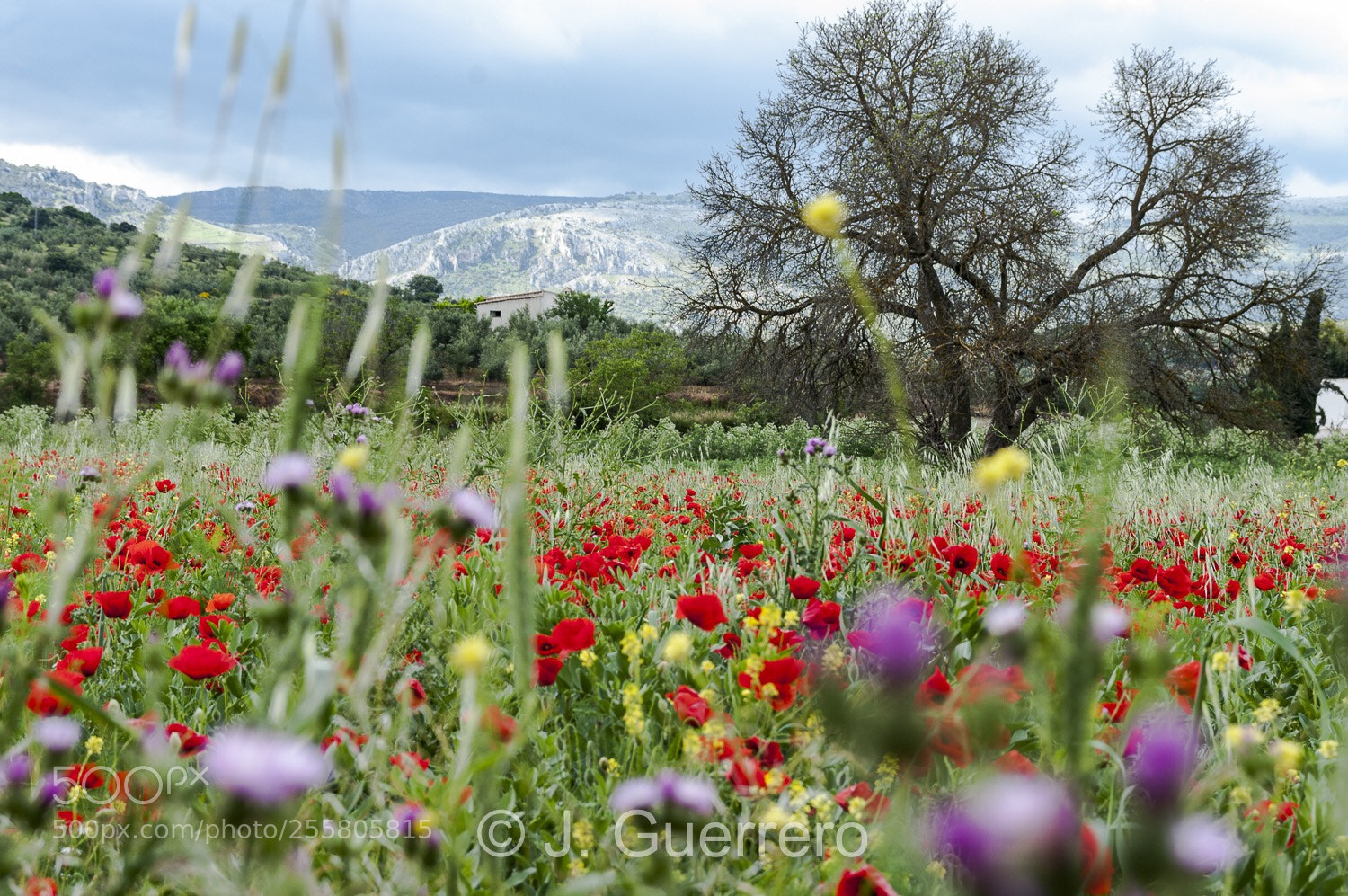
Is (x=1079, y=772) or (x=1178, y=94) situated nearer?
(x=1079, y=772)

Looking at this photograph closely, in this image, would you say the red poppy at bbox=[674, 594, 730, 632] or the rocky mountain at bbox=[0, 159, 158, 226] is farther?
the rocky mountain at bbox=[0, 159, 158, 226]

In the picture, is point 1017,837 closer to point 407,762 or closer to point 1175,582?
Answer: point 407,762

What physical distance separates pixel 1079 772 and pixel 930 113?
1490cm

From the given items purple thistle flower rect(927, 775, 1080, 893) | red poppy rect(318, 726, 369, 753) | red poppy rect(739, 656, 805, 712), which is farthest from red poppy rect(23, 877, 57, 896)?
purple thistle flower rect(927, 775, 1080, 893)

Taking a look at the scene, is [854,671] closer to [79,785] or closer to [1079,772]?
[1079,772]

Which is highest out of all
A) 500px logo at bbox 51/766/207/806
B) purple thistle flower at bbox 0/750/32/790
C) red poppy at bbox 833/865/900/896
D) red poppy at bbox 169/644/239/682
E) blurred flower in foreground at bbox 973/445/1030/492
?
blurred flower in foreground at bbox 973/445/1030/492

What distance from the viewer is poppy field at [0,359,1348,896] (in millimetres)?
475

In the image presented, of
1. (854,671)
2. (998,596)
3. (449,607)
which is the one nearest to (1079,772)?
(854,671)

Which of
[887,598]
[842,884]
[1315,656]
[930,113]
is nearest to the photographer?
[842,884]

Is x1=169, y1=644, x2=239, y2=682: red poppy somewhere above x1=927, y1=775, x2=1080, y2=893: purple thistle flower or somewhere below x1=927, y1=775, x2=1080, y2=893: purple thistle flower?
below

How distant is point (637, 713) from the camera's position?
1039 millimetres

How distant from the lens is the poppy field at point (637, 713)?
0.48 meters

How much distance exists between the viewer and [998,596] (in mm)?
2162

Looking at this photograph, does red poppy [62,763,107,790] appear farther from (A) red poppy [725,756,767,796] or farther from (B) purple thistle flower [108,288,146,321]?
(A) red poppy [725,756,767,796]
